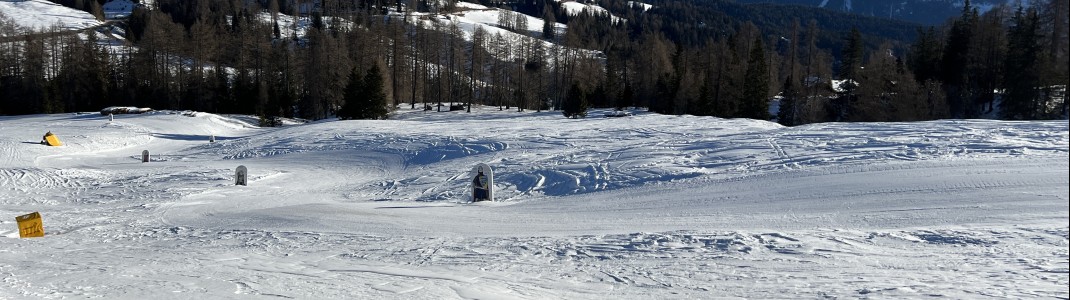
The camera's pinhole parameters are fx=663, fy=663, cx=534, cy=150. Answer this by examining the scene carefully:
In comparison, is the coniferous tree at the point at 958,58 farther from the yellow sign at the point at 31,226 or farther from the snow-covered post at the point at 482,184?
the yellow sign at the point at 31,226

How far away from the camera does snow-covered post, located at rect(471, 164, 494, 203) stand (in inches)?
690

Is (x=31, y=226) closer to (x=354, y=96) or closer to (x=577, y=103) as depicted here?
(x=354, y=96)

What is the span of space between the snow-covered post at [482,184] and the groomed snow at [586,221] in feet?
1.64

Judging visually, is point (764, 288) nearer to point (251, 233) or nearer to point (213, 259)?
point (213, 259)

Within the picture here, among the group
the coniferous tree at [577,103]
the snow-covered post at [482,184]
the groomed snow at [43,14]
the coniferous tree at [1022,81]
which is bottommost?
the snow-covered post at [482,184]

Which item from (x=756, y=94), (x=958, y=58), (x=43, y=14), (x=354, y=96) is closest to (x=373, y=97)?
(x=354, y=96)

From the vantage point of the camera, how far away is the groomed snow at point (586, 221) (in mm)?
8922

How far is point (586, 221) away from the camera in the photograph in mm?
14148

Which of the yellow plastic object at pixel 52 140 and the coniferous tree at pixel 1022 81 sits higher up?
the coniferous tree at pixel 1022 81

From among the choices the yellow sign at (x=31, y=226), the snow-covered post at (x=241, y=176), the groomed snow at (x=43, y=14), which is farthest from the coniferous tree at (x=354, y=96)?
the groomed snow at (x=43, y=14)

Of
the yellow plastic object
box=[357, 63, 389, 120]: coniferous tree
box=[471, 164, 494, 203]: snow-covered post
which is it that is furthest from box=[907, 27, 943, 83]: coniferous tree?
the yellow plastic object

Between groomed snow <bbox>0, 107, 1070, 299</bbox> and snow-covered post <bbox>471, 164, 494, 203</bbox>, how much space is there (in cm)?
50

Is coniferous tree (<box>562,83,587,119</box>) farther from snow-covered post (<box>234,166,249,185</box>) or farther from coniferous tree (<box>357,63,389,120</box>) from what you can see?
snow-covered post (<box>234,166,249,185</box>)

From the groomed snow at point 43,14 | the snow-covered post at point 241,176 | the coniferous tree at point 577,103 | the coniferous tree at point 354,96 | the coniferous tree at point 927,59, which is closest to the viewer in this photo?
the snow-covered post at point 241,176
